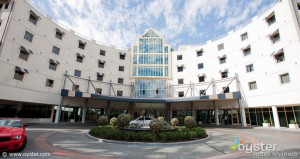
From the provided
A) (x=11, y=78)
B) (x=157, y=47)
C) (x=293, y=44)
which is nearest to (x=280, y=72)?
(x=293, y=44)

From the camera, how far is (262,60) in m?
23.2

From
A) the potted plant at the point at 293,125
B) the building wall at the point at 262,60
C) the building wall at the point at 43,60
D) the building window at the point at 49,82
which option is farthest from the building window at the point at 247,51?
the building window at the point at 49,82

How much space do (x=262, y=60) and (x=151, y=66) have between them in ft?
69.2

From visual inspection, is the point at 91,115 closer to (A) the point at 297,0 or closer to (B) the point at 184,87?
(B) the point at 184,87

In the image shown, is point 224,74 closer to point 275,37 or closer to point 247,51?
point 247,51

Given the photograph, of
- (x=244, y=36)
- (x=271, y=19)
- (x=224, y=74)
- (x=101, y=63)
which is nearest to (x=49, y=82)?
(x=101, y=63)

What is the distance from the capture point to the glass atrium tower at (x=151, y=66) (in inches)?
1353

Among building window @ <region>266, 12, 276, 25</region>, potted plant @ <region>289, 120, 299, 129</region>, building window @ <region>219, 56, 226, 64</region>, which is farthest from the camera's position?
building window @ <region>219, 56, 226, 64</region>

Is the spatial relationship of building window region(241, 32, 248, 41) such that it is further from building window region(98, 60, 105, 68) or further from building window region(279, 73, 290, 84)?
building window region(98, 60, 105, 68)

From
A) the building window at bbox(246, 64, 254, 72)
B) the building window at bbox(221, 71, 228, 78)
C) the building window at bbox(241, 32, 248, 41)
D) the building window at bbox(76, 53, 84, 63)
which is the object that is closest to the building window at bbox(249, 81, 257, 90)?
the building window at bbox(246, 64, 254, 72)

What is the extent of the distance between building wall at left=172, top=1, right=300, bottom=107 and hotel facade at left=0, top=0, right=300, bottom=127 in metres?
0.13

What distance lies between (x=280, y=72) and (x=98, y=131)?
79.6 feet

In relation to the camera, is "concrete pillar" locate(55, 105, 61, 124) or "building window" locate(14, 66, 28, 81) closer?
"building window" locate(14, 66, 28, 81)

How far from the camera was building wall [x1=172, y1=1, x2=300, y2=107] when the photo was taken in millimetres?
19461
